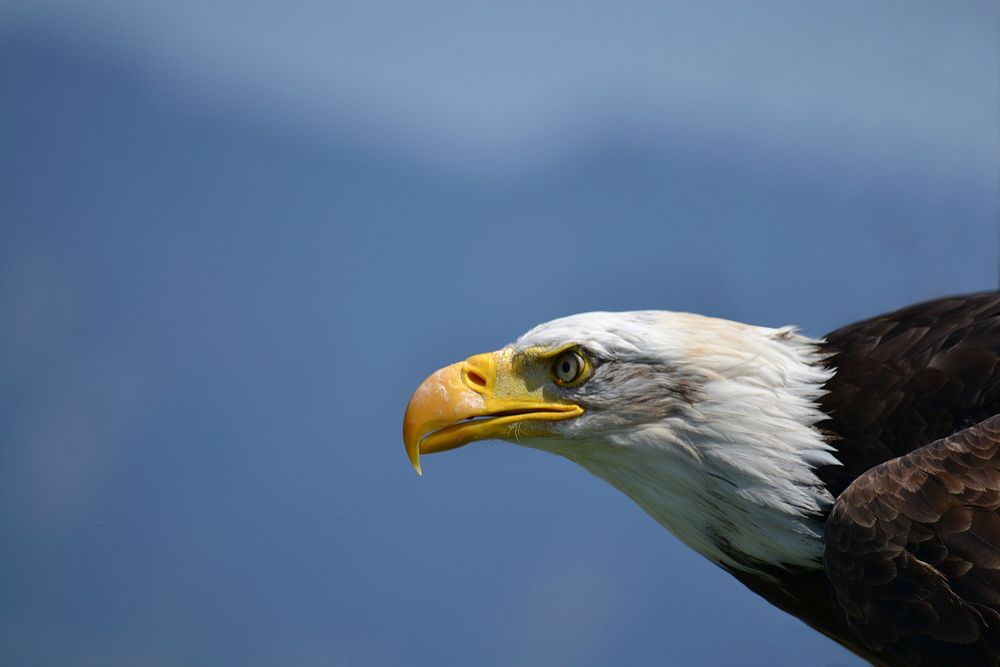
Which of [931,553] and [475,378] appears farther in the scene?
[475,378]

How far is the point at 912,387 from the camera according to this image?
3201 millimetres

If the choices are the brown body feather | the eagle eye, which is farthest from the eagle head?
the brown body feather

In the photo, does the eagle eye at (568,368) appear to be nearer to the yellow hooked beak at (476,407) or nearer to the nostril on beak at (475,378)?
the yellow hooked beak at (476,407)

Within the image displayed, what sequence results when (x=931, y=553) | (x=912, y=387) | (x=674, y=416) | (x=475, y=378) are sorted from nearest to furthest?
(x=931, y=553) < (x=912, y=387) < (x=674, y=416) < (x=475, y=378)

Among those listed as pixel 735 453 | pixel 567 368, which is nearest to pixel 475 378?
pixel 567 368

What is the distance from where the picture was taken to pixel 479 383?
3424 millimetres

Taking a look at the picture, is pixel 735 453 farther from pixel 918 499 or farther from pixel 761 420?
pixel 918 499

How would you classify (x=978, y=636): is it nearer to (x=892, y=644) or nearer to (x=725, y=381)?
(x=892, y=644)

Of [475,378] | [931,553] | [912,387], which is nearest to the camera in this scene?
[931,553]

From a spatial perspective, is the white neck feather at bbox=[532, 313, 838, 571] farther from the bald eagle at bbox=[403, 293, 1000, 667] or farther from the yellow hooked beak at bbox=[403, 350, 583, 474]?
the yellow hooked beak at bbox=[403, 350, 583, 474]

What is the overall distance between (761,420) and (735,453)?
0.12 m

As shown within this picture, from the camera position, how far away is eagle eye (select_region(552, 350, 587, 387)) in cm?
336

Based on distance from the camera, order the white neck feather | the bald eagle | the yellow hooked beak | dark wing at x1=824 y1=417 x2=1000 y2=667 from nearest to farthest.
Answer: dark wing at x1=824 y1=417 x2=1000 y2=667 < the bald eagle < the white neck feather < the yellow hooked beak

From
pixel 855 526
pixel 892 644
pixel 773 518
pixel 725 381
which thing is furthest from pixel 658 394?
pixel 892 644
